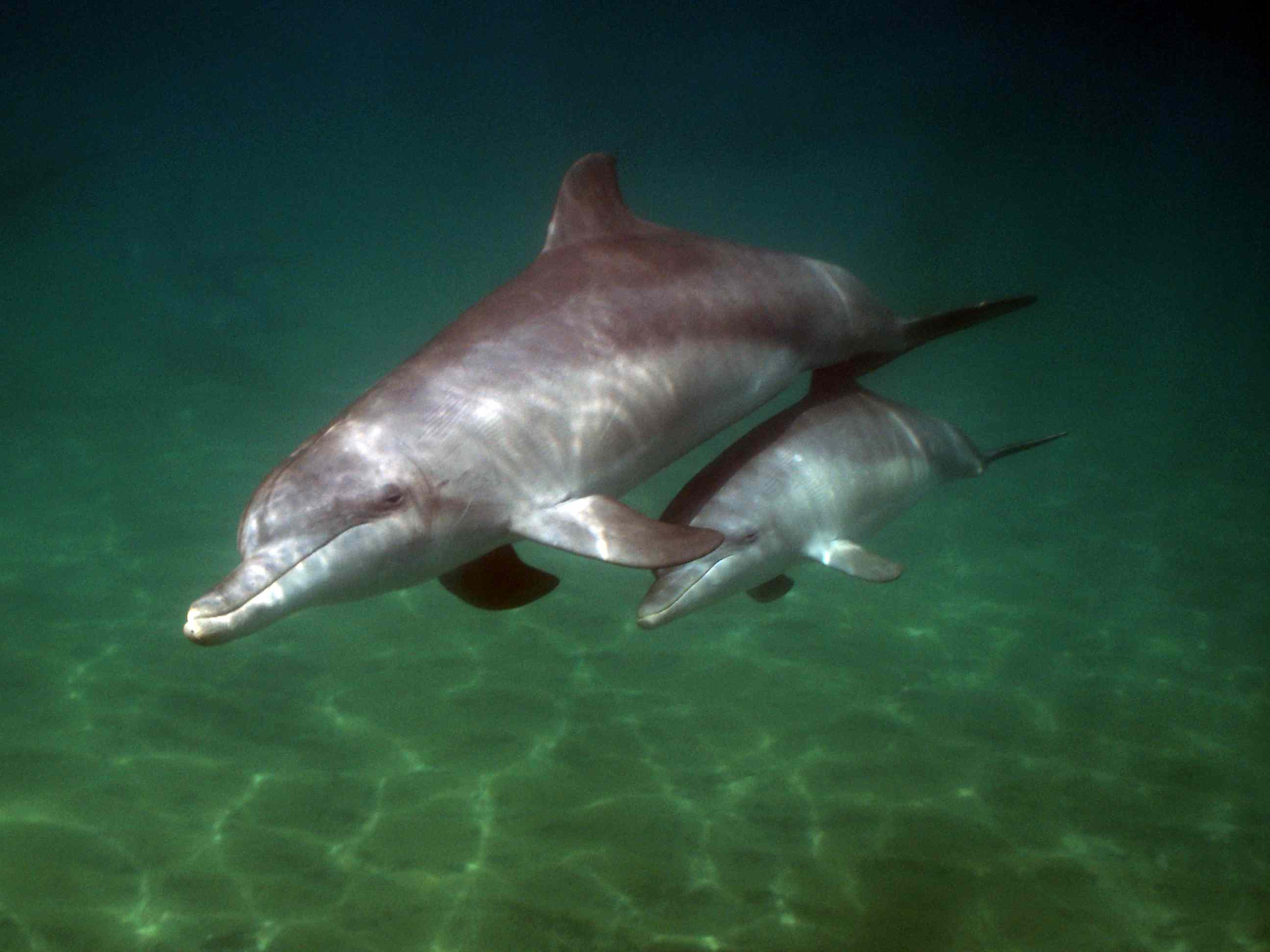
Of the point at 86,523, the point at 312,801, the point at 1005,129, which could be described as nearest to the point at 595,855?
the point at 312,801

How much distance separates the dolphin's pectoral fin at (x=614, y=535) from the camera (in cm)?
356

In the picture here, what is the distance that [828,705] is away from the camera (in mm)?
8758

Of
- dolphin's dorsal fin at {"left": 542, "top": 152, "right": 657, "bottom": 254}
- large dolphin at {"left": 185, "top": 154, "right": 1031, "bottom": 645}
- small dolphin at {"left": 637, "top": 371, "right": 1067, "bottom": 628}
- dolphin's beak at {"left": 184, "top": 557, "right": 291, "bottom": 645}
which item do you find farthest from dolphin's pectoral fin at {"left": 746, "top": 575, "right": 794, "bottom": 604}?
dolphin's beak at {"left": 184, "top": 557, "right": 291, "bottom": 645}

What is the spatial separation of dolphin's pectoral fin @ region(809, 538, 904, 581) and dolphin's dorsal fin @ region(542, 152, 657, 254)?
2.11 metres

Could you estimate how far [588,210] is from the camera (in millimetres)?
5113

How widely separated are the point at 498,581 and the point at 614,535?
813 mm

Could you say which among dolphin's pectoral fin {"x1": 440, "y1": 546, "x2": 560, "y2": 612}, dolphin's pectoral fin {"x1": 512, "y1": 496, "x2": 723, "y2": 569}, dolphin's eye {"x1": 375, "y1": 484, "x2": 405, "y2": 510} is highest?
dolphin's eye {"x1": 375, "y1": 484, "x2": 405, "y2": 510}

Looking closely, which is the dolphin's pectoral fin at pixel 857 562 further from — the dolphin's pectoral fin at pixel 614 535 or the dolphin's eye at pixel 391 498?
the dolphin's eye at pixel 391 498

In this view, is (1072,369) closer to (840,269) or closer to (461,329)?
(840,269)

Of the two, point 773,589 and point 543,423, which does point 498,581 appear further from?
point 773,589

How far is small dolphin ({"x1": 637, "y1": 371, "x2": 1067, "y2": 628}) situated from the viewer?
4.84 m

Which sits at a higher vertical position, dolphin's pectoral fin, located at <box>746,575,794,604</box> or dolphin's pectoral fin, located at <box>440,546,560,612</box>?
dolphin's pectoral fin, located at <box>440,546,560,612</box>

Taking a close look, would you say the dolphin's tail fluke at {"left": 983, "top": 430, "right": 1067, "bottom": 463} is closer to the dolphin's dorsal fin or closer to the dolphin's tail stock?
the dolphin's tail stock

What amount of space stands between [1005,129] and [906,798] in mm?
38258
